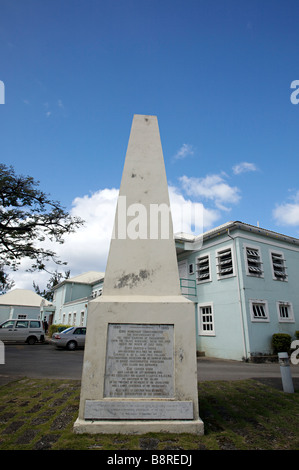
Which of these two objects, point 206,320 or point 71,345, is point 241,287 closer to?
point 206,320

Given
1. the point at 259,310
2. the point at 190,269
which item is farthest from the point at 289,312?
the point at 190,269

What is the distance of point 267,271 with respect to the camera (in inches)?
563

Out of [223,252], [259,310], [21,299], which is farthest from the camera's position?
[21,299]

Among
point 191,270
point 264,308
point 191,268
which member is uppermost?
point 191,268

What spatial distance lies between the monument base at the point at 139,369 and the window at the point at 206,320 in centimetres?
1149

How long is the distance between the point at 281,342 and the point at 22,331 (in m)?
17.1

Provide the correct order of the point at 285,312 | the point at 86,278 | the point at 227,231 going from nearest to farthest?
the point at 227,231
the point at 285,312
the point at 86,278

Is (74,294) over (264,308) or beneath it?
over

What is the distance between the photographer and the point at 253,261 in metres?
14.0

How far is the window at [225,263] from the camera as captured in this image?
14.1 m

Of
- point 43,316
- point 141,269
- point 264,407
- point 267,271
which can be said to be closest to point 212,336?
point 267,271

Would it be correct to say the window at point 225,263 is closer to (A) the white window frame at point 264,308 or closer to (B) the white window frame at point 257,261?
(B) the white window frame at point 257,261

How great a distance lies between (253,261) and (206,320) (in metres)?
4.23

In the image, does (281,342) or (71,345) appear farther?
(71,345)
